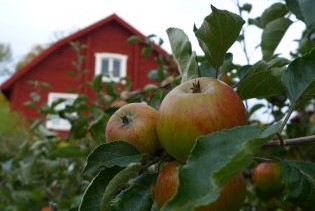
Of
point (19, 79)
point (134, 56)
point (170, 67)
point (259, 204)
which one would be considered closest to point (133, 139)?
point (259, 204)

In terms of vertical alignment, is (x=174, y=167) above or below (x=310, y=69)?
below

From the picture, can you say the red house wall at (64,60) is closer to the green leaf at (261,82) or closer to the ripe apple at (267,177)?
the ripe apple at (267,177)

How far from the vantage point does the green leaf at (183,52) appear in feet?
3.25

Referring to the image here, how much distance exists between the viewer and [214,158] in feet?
2.05

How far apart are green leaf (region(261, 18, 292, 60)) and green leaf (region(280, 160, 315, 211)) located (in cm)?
69

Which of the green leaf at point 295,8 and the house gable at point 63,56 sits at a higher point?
the green leaf at point 295,8

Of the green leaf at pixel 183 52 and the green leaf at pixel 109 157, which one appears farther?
the green leaf at pixel 183 52

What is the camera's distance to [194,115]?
2.52 ft

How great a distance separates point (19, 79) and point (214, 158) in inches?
741

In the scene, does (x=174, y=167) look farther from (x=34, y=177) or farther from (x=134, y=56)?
(x=134, y=56)

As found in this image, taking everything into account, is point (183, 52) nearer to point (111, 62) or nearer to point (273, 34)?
point (273, 34)

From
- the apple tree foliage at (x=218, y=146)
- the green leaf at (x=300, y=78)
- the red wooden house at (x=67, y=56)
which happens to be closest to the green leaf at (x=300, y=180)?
the apple tree foliage at (x=218, y=146)

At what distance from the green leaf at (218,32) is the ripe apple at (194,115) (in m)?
0.13

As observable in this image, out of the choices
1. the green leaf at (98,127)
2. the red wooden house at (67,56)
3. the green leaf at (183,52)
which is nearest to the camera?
the green leaf at (183,52)
